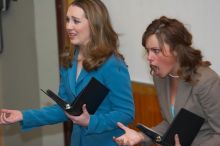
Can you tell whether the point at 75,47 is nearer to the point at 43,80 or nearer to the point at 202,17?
the point at 202,17

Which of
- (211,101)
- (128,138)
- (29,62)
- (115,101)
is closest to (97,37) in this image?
(115,101)

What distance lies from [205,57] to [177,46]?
1.60 ft

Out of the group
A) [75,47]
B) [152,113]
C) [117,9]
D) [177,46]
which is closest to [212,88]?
[177,46]

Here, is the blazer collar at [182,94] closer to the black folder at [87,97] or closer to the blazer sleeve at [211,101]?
the blazer sleeve at [211,101]

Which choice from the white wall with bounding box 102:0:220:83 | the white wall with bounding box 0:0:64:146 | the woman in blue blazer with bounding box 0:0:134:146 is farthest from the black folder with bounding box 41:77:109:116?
the white wall with bounding box 0:0:64:146

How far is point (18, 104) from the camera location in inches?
150

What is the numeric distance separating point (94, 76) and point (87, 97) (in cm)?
21

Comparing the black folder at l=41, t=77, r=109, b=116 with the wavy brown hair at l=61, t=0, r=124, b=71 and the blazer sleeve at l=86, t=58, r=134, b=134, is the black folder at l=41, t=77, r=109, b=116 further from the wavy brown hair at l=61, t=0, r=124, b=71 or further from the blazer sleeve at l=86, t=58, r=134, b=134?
the wavy brown hair at l=61, t=0, r=124, b=71

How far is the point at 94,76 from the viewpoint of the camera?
2.07 metres

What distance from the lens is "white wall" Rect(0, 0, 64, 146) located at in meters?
3.42

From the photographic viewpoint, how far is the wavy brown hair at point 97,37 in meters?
2.08

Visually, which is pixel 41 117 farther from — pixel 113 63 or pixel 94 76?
pixel 113 63

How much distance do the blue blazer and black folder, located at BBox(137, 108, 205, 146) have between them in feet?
1.20

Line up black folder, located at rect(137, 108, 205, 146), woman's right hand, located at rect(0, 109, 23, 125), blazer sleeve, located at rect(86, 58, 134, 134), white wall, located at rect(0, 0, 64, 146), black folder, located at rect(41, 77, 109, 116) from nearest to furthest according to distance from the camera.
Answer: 1. black folder, located at rect(137, 108, 205, 146)
2. black folder, located at rect(41, 77, 109, 116)
3. blazer sleeve, located at rect(86, 58, 134, 134)
4. woman's right hand, located at rect(0, 109, 23, 125)
5. white wall, located at rect(0, 0, 64, 146)
